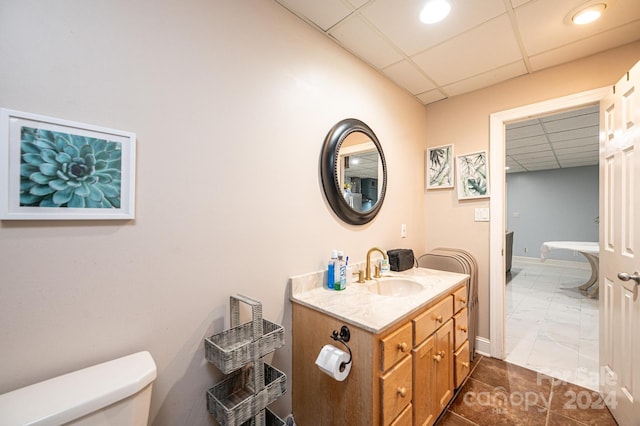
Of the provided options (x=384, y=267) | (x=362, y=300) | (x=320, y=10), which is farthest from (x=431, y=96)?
(x=362, y=300)

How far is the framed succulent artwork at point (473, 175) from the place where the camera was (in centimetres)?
231

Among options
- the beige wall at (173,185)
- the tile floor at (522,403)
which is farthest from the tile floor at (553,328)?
the beige wall at (173,185)

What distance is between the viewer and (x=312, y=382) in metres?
1.30

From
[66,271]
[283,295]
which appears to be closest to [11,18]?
[66,271]

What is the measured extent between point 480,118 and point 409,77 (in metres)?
0.79

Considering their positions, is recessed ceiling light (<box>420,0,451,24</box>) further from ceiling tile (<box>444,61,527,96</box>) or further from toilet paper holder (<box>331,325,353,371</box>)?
toilet paper holder (<box>331,325,353,371</box>)

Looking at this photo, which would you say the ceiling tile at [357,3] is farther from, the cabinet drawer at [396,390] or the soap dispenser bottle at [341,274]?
the cabinet drawer at [396,390]

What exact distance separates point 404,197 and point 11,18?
2391 mm

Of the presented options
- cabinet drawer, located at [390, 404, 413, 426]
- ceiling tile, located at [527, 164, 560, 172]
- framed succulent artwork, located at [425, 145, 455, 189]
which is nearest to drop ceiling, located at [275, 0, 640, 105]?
framed succulent artwork, located at [425, 145, 455, 189]

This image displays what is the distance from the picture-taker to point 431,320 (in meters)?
1.44

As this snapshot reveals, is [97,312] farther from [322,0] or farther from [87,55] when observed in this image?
[322,0]

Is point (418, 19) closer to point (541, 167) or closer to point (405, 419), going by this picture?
point (405, 419)

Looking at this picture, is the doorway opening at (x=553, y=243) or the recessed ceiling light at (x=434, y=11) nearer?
the recessed ceiling light at (x=434, y=11)

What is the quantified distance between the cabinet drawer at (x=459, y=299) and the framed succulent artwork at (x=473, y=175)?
94cm
